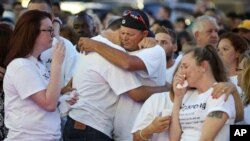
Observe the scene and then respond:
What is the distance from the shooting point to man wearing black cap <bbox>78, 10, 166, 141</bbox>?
7250mm

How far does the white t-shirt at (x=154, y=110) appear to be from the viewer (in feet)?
22.1

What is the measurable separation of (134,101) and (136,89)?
16cm

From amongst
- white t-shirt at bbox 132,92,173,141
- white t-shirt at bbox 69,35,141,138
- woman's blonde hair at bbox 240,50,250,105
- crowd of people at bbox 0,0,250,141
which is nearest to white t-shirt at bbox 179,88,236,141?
crowd of people at bbox 0,0,250,141

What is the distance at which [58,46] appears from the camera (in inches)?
272

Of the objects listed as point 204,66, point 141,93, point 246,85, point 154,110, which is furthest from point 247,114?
point 141,93

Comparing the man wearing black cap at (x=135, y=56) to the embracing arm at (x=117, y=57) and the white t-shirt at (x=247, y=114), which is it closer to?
the embracing arm at (x=117, y=57)

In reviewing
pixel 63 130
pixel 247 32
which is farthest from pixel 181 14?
pixel 63 130

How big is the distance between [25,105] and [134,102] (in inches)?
41.3

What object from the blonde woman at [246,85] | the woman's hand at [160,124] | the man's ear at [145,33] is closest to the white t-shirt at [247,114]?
the blonde woman at [246,85]

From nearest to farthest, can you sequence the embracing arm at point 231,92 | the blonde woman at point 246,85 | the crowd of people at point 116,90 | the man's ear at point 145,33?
the embracing arm at point 231,92 → the crowd of people at point 116,90 → the blonde woman at point 246,85 → the man's ear at point 145,33

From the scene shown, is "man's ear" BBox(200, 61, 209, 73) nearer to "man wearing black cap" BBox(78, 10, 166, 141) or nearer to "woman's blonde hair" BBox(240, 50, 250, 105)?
"woman's blonde hair" BBox(240, 50, 250, 105)

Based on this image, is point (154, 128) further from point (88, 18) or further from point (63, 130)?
point (88, 18)

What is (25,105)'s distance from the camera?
6.80m

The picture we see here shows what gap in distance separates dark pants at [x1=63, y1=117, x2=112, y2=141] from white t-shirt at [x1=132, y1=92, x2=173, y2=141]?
594 millimetres
